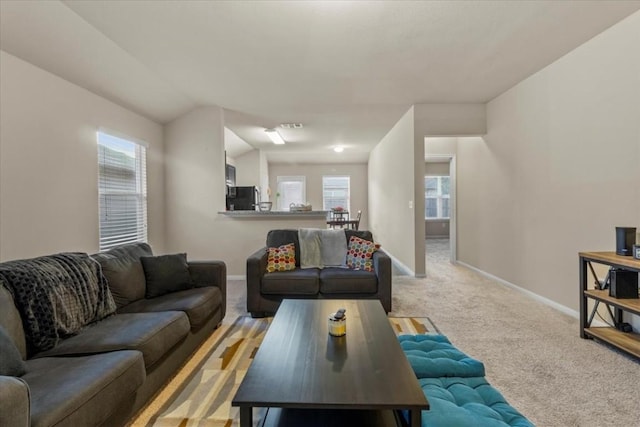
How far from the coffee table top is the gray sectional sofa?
0.67m

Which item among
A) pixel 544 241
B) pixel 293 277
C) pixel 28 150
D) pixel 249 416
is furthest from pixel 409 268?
pixel 28 150

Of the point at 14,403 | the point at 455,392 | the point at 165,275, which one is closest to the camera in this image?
the point at 14,403

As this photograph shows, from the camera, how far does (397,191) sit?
5988 mm

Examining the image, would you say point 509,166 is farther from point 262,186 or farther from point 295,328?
point 262,186

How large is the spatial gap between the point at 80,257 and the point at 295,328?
1.61 m

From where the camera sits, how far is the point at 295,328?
1.87 meters

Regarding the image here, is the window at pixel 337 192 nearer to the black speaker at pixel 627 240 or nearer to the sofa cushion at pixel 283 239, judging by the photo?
the sofa cushion at pixel 283 239

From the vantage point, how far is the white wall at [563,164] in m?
2.69

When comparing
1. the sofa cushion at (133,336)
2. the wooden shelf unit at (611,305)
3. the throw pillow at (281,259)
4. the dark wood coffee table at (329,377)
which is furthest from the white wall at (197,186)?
the wooden shelf unit at (611,305)

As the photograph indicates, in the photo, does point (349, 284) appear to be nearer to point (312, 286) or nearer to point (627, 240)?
point (312, 286)

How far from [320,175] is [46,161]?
25.3 ft

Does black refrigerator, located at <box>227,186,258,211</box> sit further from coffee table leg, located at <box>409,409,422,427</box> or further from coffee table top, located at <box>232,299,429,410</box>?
coffee table leg, located at <box>409,409,422,427</box>

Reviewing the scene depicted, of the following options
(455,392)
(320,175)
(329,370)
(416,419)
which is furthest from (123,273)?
(320,175)

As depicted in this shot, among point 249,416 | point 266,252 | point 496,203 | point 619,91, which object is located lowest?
point 249,416
